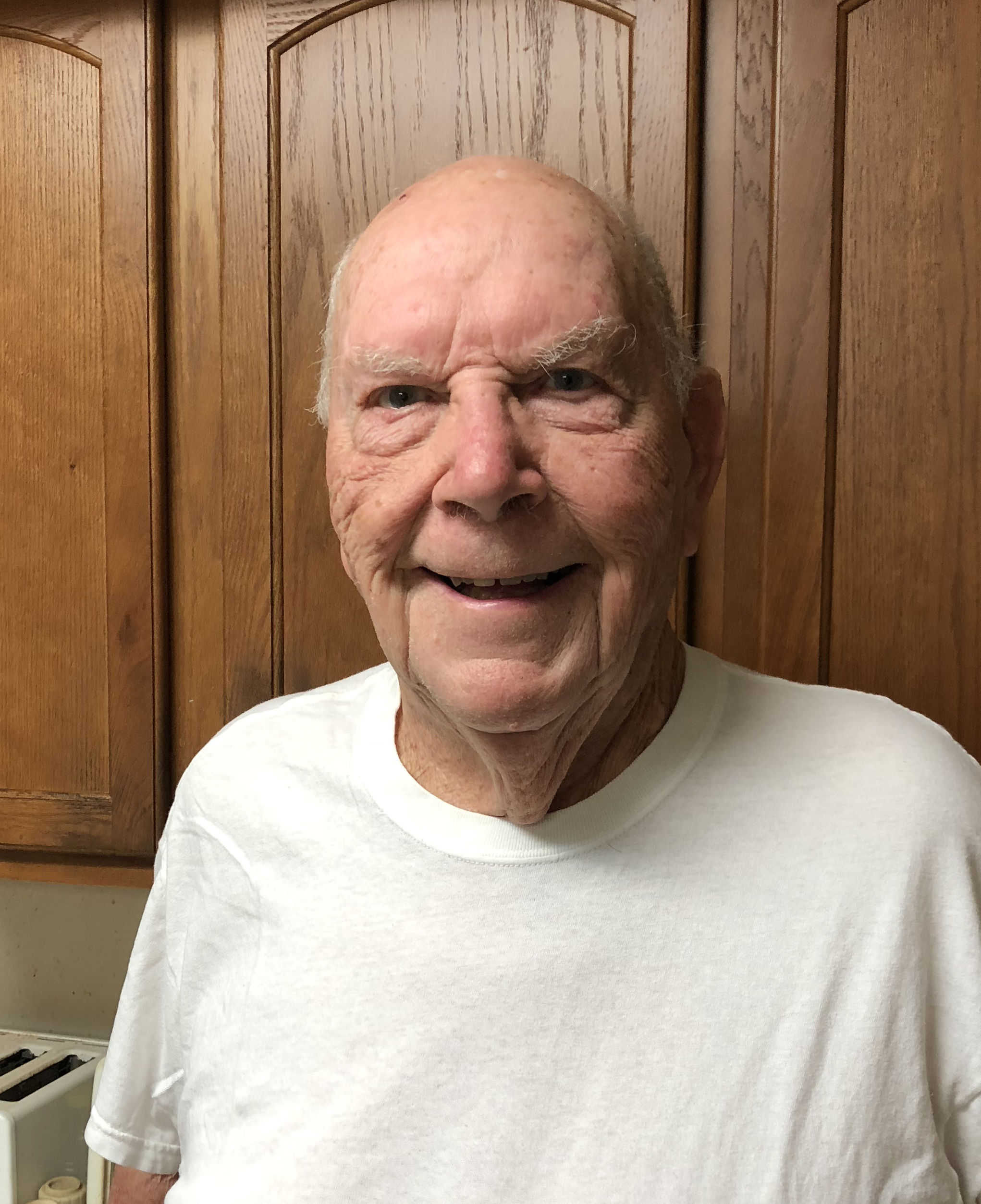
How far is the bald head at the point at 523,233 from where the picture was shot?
742mm

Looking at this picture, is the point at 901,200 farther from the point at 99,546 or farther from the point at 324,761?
the point at 99,546

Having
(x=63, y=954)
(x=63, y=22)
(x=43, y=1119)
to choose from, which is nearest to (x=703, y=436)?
(x=63, y=22)

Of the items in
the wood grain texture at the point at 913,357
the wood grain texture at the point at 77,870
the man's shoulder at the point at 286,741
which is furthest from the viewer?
the wood grain texture at the point at 77,870

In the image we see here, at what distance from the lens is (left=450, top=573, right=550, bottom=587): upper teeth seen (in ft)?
2.44

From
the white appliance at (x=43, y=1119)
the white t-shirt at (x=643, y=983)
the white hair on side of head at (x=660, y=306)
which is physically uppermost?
the white hair on side of head at (x=660, y=306)

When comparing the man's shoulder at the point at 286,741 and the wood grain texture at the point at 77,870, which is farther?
the wood grain texture at the point at 77,870

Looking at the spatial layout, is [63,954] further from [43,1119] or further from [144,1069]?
[144,1069]

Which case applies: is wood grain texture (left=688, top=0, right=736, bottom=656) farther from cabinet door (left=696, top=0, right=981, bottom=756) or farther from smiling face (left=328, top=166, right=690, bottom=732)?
smiling face (left=328, top=166, right=690, bottom=732)

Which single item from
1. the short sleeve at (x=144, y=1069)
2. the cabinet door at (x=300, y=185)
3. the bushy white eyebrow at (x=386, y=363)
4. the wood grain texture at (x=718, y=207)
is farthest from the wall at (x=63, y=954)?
the bushy white eyebrow at (x=386, y=363)

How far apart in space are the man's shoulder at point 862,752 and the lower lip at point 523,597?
8.4 inches

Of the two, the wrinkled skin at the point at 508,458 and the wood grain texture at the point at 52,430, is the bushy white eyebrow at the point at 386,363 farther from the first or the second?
the wood grain texture at the point at 52,430

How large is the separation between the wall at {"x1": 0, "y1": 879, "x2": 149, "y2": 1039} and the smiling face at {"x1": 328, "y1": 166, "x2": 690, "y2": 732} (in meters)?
1.32

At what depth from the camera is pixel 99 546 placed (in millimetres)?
1335

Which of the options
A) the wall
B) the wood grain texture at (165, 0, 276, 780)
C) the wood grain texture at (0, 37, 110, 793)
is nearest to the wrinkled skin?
the wood grain texture at (165, 0, 276, 780)
